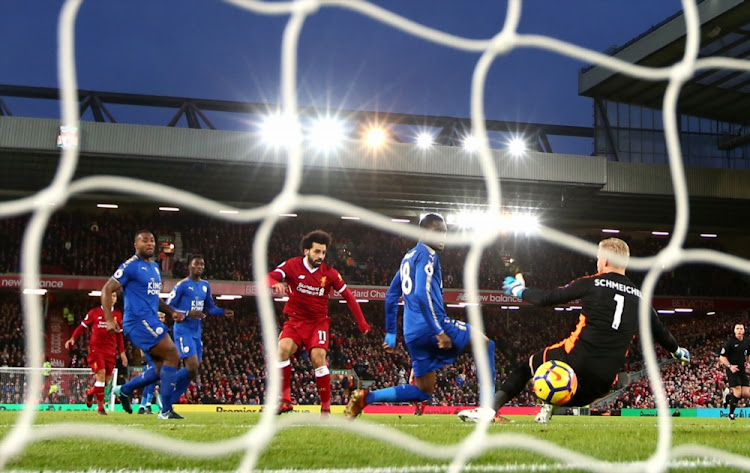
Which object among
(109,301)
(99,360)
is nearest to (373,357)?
(99,360)

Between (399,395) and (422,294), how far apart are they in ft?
3.01

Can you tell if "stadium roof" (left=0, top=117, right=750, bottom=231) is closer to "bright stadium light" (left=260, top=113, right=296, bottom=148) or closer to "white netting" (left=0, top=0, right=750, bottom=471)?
"bright stadium light" (left=260, top=113, right=296, bottom=148)

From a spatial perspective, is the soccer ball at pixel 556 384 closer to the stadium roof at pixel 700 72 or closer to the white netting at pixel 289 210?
the white netting at pixel 289 210

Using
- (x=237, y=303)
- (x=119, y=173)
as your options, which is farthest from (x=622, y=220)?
(x=119, y=173)

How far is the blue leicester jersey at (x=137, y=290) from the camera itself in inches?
320

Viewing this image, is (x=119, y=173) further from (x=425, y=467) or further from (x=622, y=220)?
(x=425, y=467)

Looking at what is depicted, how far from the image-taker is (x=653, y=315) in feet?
17.8

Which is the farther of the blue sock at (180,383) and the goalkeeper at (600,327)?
the blue sock at (180,383)

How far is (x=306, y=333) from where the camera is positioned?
799cm

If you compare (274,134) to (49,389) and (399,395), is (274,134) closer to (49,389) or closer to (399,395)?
(49,389)

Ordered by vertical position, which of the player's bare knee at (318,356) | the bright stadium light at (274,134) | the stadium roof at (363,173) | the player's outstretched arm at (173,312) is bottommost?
the player's bare knee at (318,356)

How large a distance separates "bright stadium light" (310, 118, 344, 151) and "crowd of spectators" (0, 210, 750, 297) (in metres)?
5.68

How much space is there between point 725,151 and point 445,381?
13850 millimetres

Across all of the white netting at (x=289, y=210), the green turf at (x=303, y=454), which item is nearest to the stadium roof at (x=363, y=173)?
the green turf at (x=303, y=454)
